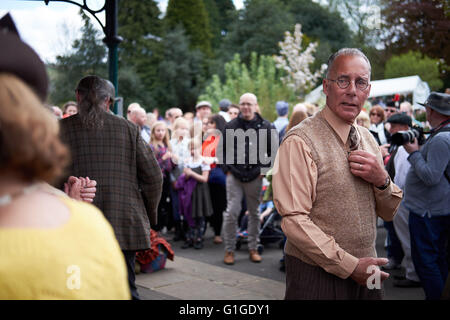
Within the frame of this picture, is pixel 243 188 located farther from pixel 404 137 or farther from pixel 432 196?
pixel 404 137

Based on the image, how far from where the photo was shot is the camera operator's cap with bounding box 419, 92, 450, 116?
4594mm

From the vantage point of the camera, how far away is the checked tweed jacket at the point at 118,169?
3.72 meters

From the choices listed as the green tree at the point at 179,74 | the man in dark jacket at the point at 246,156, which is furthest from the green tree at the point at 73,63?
the green tree at the point at 179,74

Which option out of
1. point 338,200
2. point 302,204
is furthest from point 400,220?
point 302,204

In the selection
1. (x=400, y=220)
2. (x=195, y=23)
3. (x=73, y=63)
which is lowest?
(x=400, y=220)

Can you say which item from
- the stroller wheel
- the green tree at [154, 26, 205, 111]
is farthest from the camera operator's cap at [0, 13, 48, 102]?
the green tree at [154, 26, 205, 111]

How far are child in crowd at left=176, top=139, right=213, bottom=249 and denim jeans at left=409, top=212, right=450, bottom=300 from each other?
3.89 meters

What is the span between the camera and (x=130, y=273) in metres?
4.21

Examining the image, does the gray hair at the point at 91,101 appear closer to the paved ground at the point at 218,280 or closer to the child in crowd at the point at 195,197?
the paved ground at the point at 218,280

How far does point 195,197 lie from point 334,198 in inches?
228

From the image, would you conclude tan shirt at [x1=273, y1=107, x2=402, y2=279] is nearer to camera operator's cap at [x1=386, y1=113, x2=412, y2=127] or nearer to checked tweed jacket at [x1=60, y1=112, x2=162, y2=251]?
checked tweed jacket at [x1=60, y1=112, x2=162, y2=251]

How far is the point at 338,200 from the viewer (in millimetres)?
2480

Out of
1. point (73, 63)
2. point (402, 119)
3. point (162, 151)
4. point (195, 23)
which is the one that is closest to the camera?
point (402, 119)
